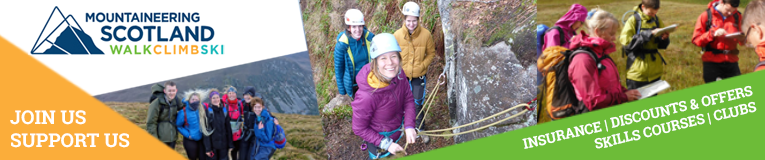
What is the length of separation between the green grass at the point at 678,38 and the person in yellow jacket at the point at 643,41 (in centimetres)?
8

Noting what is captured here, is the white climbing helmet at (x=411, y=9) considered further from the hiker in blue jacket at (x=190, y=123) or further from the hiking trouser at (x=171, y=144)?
the hiking trouser at (x=171, y=144)

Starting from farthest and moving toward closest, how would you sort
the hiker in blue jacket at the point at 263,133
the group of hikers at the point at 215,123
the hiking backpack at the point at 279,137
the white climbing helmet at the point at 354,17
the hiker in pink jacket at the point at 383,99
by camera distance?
the hiking backpack at the point at 279,137 < the hiker in blue jacket at the point at 263,133 < the group of hikers at the point at 215,123 < the white climbing helmet at the point at 354,17 < the hiker in pink jacket at the point at 383,99

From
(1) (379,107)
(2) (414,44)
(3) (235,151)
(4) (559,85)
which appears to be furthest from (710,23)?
(3) (235,151)

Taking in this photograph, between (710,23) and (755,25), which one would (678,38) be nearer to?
(710,23)

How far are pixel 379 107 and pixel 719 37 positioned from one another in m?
4.08

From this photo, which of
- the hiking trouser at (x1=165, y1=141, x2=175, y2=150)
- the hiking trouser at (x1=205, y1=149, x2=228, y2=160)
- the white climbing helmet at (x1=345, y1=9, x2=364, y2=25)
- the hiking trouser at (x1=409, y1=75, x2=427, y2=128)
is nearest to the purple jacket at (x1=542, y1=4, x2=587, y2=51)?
the hiking trouser at (x1=409, y1=75, x2=427, y2=128)

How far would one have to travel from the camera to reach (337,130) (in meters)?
6.43

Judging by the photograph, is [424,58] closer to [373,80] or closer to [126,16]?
[373,80]

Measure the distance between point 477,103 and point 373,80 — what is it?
1.44 metres

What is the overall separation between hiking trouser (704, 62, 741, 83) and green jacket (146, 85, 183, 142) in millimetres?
6544

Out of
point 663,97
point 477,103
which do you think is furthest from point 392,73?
point 663,97

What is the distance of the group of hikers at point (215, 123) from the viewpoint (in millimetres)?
5957

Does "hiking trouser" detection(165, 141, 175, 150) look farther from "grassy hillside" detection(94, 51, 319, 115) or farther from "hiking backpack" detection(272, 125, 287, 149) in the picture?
"hiking backpack" detection(272, 125, 287, 149)

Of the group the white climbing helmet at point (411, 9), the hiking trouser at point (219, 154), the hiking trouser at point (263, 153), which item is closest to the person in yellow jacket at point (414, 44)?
the white climbing helmet at point (411, 9)
